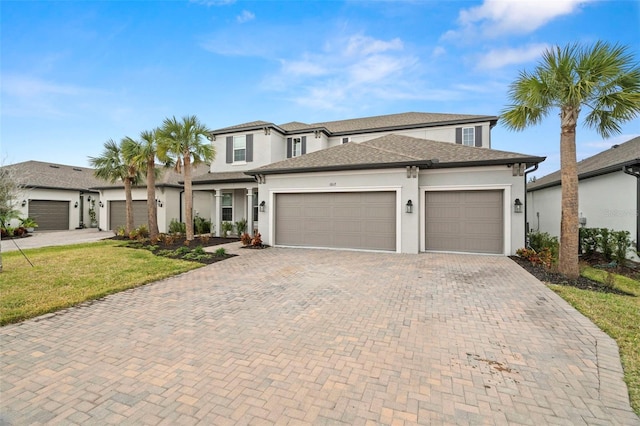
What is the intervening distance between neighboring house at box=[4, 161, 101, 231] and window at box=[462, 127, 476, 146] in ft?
84.1

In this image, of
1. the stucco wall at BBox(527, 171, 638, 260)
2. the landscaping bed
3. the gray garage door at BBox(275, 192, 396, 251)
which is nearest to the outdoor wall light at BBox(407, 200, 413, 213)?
the gray garage door at BBox(275, 192, 396, 251)

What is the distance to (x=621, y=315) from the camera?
4699 millimetres

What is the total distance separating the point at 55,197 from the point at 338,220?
2167 centimetres

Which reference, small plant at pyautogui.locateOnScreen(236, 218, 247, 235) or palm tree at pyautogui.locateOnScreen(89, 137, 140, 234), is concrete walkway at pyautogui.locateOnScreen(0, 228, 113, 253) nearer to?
palm tree at pyautogui.locateOnScreen(89, 137, 140, 234)

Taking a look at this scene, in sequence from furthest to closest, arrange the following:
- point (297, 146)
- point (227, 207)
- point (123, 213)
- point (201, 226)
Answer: point (123, 213) → point (297, 146) → point (227, 207) → point (201, 226)

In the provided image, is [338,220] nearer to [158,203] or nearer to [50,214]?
[158,203]

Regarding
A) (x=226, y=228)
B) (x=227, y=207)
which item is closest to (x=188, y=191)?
(x=226, y=228)

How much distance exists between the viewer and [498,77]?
1302cm

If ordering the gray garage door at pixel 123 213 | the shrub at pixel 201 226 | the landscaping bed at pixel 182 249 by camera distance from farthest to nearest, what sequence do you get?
the gray garage door at pixel 123 213
the shrub at pixel 201 226
the landscaping bed at pixel 182 249

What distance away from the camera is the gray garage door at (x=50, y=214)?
19656 millimetres

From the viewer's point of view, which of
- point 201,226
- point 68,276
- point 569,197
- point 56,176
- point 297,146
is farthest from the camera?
point 56,176

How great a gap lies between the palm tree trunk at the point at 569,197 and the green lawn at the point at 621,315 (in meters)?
0.87

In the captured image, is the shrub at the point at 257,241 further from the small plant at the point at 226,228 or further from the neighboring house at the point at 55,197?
the neighboring house at the point at 55,197

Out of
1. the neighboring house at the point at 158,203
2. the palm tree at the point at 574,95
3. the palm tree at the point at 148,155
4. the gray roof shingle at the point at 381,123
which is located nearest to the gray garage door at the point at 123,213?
the neighboring house at the point at 158,203
